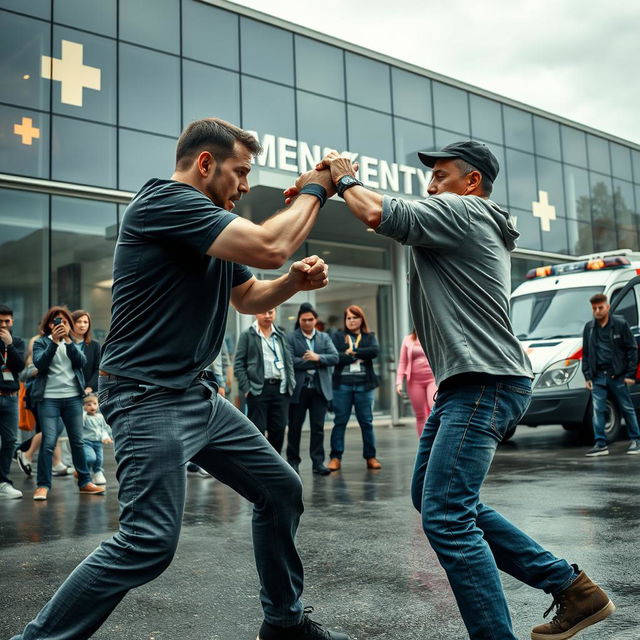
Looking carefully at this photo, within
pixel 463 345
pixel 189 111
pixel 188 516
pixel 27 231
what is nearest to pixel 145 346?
pixel 463 345

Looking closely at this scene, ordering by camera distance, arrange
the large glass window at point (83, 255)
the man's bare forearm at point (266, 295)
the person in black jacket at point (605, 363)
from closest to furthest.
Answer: the man's bare forearm at point (266, 295)
the person in black jacket at point (605, 363)
the large glass window at point (83, 255)

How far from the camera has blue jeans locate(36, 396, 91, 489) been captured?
301 inches

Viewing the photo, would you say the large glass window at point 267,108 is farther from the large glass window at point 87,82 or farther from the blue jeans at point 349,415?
the blue jeans at point 349,415

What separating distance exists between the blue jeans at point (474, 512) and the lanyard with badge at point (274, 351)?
5465 mm

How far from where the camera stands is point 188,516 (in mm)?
6297

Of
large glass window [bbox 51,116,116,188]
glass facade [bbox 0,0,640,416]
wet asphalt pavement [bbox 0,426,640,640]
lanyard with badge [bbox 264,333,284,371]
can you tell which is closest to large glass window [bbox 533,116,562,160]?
glass facade [bbox 0,0,640,416]

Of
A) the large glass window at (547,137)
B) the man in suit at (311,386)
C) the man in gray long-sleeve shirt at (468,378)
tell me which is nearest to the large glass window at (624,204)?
the large glass window at (547,137)

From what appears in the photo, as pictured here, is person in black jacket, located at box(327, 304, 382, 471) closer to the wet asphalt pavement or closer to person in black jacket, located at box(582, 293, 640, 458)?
the wet asphalt pavement

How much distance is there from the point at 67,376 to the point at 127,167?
30.8ft

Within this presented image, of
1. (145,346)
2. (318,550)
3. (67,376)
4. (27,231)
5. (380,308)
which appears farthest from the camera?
(380,308)

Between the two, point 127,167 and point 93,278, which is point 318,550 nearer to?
point 93,278

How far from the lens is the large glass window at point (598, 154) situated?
26875 mm

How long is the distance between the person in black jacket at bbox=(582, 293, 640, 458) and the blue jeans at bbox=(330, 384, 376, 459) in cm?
282

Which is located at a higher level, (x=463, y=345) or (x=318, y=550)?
(x=463, y=345)
